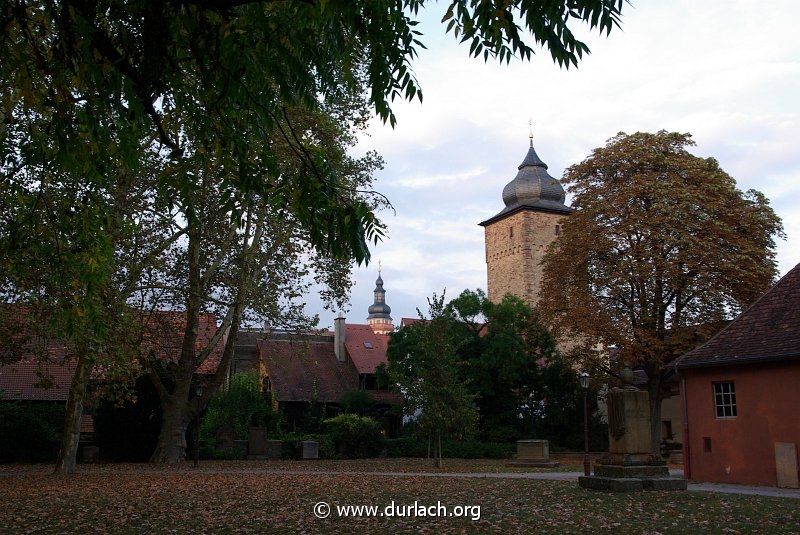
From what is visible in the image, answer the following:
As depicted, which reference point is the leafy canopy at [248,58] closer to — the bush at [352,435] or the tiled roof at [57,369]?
the tiled roof at [57,369]

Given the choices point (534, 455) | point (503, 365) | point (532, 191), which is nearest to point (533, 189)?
point (532, 191)

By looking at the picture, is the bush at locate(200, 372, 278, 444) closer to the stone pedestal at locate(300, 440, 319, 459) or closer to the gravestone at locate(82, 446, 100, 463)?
the stone pedestal at locate(300, 440, 319, 459)

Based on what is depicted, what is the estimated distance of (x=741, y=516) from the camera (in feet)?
38.5

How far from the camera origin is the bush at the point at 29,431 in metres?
30.9

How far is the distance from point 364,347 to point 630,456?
38.0 metres

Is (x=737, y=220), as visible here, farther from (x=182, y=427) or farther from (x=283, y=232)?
(x=182, y=427)

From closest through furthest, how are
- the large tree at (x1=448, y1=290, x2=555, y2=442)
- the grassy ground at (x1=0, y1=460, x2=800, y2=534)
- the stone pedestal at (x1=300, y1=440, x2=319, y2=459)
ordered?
the grassy ground at (x1=0, y1=460, x2=800, y2=534)
the stone pedestal at (x1=300, y1=440, x2=319, y2=459)
the large tree at (x1=448, y1=290, x2=555, y2=442)

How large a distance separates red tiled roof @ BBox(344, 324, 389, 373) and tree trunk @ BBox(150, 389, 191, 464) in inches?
837

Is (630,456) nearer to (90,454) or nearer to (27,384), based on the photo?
(90,454)

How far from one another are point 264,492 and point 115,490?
10.9 ft

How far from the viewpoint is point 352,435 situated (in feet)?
122

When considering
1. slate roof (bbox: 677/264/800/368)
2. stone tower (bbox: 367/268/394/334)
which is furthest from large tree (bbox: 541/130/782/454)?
stone tower (bbox: 367/268/394/334)

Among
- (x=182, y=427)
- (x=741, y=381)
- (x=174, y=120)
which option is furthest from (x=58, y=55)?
(x=182, y=427)

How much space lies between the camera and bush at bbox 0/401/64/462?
30.9 metres
